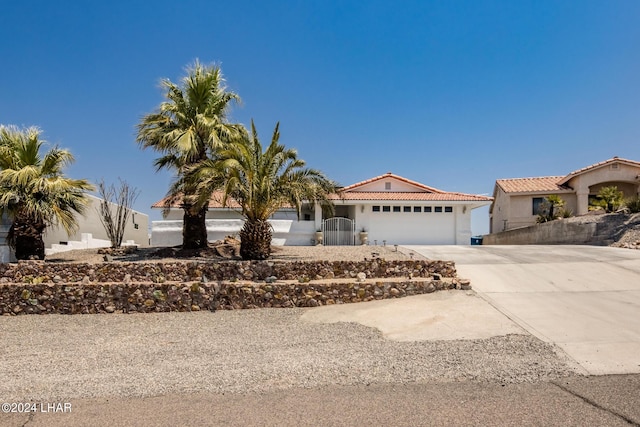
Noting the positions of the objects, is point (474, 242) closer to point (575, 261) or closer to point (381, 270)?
point (575, 261)

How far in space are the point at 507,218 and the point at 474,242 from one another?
19.5 feet

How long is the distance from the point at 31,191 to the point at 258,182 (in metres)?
8.56

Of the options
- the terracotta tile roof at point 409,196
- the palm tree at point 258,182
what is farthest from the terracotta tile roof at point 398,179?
the palm tree at point 258,182

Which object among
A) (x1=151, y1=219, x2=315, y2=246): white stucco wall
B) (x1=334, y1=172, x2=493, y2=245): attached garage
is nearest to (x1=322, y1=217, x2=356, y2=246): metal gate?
(x1=334, y1=172, x2=493, y2=245): attached garage

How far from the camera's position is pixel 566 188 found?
2975cm

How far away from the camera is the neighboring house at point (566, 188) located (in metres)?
28.0

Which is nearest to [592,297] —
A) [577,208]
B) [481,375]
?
[481,375]

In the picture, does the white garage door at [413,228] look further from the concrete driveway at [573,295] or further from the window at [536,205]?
the window at [536,205]

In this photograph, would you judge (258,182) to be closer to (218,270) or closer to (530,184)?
(218,270)

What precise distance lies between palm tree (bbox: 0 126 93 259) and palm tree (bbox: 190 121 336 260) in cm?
522

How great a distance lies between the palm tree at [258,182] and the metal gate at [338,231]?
7804mm

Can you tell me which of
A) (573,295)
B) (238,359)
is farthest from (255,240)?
(573,295)

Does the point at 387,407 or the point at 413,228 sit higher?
the point at 413,228

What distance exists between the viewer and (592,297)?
387 inches
